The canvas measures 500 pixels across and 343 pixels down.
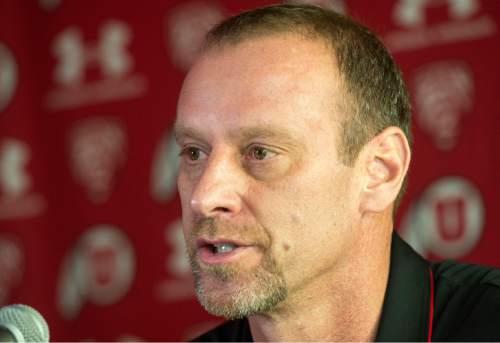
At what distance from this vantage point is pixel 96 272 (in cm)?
273

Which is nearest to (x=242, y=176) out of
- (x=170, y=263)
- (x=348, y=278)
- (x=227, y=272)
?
(x=227, y=272)

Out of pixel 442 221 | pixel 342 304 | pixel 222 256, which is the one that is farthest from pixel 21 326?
pixel 442 221

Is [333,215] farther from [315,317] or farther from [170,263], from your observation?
[170,263]

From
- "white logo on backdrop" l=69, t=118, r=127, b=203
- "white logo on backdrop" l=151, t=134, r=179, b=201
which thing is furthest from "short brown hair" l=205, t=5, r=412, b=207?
"white logo on backdrop" l=69, t=118, r=127, b=203

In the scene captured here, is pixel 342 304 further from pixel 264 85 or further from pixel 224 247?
pixel 264 85

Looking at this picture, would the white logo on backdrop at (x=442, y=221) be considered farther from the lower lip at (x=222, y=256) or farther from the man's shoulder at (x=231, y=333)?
the lower lip at (x=222, y=256)

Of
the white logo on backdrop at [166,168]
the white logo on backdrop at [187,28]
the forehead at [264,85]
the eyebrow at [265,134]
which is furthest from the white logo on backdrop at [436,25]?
the eyebrow at [265,134]

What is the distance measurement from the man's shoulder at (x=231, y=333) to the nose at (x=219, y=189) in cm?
40

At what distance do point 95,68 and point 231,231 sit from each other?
1.64 m

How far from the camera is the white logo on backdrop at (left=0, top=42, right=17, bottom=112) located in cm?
277

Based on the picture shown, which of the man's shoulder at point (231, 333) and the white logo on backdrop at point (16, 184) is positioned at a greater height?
the white logo on backdrop at point (16, 184)

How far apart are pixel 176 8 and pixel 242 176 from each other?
1.48 m

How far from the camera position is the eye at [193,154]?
1301 mm

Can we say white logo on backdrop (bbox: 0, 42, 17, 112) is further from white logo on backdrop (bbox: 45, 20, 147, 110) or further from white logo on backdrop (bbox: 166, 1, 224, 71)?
white logo on backdrop (bbox: 166, 1, 224, 71)
